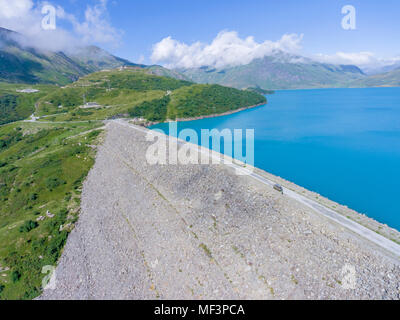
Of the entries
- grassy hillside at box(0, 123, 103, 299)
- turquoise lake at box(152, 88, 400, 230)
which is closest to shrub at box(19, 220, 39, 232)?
grassy hillside at box(0, 123, 103, 299)

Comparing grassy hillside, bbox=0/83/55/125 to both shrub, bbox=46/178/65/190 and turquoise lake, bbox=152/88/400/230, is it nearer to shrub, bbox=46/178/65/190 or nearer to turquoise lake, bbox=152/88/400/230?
shrub, bbox=46/178/65/190

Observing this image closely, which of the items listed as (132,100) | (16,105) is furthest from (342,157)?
(16,105)

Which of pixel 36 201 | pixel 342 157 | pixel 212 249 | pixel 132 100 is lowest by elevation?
pixel 212 249

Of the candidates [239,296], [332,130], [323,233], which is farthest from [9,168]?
[332,130]

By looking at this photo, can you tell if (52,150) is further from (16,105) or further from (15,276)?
(16,105)

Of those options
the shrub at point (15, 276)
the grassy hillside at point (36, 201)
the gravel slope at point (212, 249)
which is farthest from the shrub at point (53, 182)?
the shrub at point (15, 276)

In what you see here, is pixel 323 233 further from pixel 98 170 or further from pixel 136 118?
pixel 136 118

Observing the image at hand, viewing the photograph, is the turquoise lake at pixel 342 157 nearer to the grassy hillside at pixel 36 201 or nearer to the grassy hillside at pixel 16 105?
the grassy hillside at pixel 36 201
